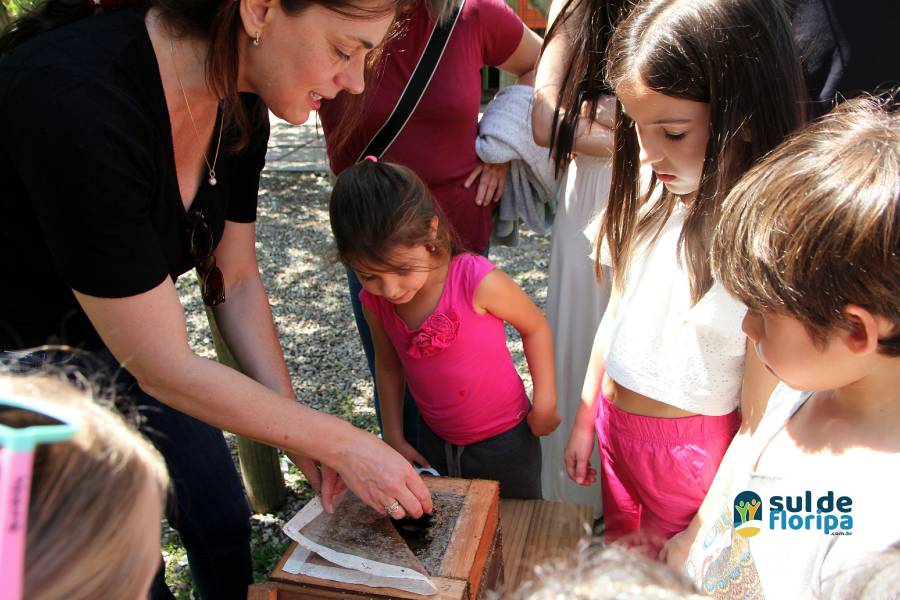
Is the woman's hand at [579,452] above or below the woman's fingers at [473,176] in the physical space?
below

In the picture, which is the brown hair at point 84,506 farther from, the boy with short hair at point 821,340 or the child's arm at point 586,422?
the child's arm at point 586,422

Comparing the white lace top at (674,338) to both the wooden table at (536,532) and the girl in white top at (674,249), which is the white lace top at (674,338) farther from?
the wooden table at (536,532)

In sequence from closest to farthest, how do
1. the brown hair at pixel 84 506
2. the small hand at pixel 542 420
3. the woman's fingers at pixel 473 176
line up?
1. the brown hair at pixel 84 506
2. the small hand at pixel 542 420
3. the woman's fingers at pixel 473 176

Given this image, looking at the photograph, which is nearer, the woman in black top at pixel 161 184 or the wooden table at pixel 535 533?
the woman in black top at pixel 161 184

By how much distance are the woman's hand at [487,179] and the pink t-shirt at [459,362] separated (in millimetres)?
468

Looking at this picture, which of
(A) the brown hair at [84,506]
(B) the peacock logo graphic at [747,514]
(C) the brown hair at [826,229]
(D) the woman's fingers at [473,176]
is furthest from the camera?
(D) the woman's fingers at [473,176]

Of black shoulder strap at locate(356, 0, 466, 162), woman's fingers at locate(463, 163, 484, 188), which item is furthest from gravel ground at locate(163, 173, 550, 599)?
woman's fingers at locate(463, 163, 484, 188)

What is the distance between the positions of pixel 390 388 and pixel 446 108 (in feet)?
3.01

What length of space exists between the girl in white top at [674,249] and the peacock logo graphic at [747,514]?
40 centimetres

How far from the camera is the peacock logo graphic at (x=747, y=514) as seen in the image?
124 cm

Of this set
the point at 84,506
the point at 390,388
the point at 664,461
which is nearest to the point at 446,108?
the point at 390,388

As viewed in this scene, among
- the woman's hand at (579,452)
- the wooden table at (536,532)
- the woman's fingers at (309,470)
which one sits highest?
the woman's fingers at (309,470)

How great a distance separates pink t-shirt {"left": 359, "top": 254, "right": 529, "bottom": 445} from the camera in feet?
6.93

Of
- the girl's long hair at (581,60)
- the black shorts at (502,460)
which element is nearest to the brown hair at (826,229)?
the girl's long hair at (581,60)
